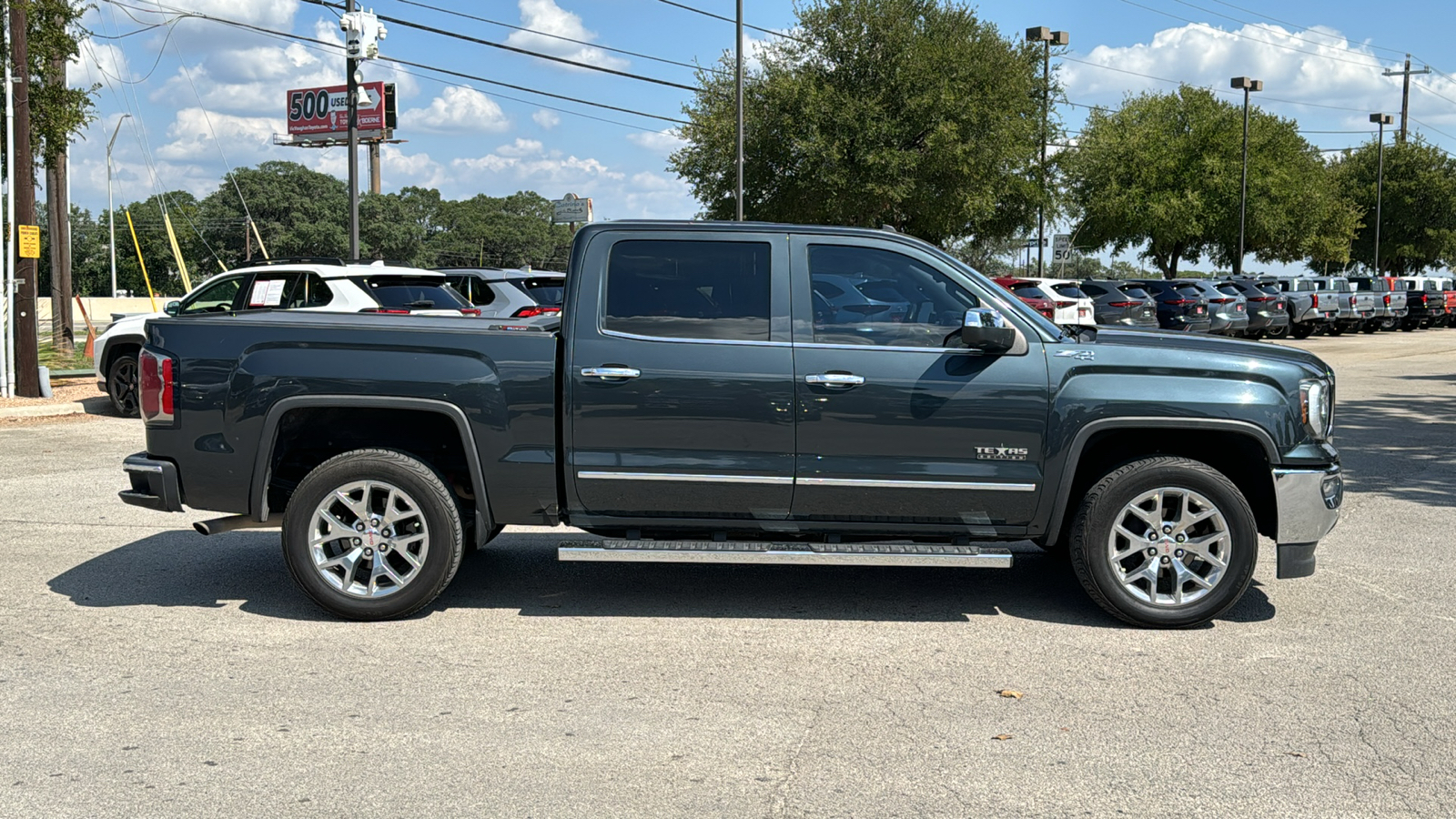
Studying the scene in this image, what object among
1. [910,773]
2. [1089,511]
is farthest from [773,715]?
[1089,511]

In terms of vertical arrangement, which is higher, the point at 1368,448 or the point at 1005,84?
the point at 1005,84

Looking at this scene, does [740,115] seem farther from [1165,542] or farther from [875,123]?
[1165,542]

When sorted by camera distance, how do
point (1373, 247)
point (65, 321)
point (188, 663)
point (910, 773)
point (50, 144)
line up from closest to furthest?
point (910, 773)
point (188, 663)
point (50, 144)
point (65, 321)
point (1373, 247)

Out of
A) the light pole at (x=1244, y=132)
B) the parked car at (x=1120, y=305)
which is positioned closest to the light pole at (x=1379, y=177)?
the light pole at (x=1244, y=132)

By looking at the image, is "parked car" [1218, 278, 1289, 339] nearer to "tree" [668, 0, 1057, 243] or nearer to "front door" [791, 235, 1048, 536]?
"tree" [668, 0, 1057, 243]

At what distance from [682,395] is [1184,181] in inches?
2006

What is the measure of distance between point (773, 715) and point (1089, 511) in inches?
79.4

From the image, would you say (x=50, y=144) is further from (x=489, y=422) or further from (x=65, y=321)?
(x=489, y=422)

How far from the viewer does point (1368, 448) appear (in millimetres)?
12328

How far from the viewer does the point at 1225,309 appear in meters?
31.8

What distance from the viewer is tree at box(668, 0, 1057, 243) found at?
33.4 metres

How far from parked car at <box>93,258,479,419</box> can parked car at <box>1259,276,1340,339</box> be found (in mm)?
29216

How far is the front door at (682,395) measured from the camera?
5809 mm

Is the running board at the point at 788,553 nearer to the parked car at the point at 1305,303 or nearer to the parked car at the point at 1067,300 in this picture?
the parked car at the point at 1067,300
